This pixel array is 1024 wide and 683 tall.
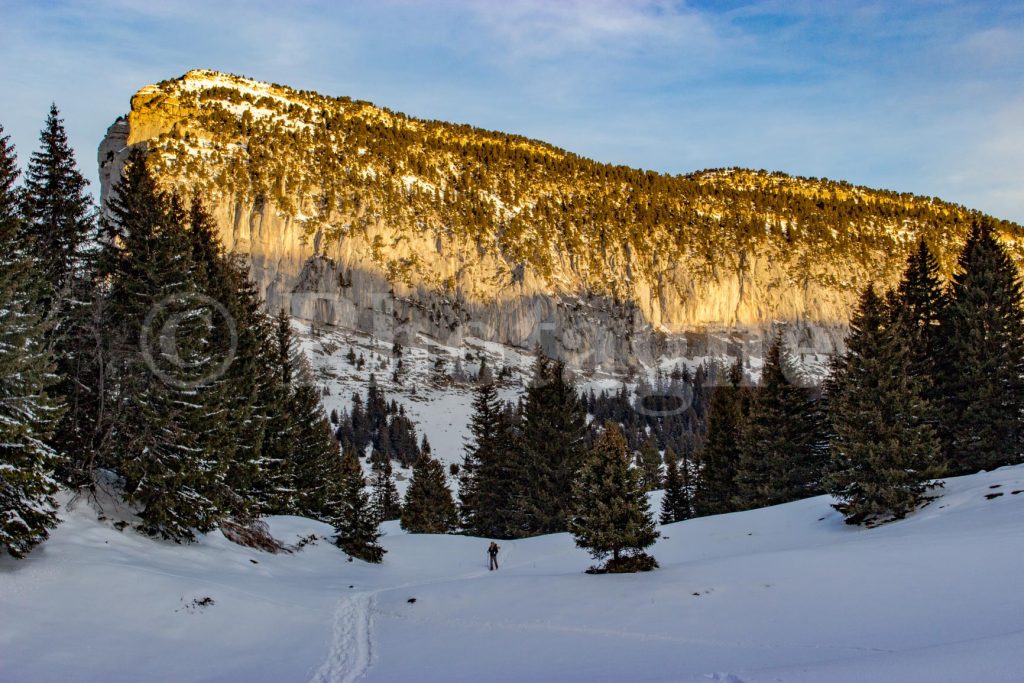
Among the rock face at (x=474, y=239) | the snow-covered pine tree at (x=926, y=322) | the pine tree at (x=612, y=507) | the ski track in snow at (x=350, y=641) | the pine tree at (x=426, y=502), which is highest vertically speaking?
the rock face at (x=474, y=239)

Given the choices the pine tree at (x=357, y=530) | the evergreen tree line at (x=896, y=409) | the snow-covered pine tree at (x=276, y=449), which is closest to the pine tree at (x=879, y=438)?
the evergreen tree line at (x=896, y=409)

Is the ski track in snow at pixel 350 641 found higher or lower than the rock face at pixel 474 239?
lower

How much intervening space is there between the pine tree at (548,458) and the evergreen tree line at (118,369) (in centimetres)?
1129

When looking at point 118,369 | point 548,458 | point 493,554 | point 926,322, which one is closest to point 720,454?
point 548,458

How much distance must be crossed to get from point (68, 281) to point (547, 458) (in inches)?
967

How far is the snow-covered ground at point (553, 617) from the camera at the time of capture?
26.3ft

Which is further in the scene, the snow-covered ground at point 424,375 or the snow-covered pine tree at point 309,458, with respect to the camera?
the snow-covered ground at point 424,375

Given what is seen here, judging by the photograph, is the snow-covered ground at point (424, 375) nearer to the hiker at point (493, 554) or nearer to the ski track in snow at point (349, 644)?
the hiker at point (493, 554)

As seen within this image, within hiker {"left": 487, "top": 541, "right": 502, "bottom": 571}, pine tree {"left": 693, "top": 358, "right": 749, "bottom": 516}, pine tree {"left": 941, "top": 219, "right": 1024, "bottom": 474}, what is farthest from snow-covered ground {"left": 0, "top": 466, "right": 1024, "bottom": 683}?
pine tree {"left": 693, "top": 358, "right": 749, "bottom": 516}

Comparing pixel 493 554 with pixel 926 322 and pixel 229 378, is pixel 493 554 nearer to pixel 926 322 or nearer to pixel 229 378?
pixel 229 378

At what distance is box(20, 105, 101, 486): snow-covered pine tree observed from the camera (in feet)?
57.0

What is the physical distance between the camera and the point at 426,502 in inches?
1743

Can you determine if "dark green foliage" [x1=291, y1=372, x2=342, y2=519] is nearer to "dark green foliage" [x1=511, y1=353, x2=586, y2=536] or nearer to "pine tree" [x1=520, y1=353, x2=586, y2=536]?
"dark green foliage" [x1=511, y1=353, x2=586, y2=536]

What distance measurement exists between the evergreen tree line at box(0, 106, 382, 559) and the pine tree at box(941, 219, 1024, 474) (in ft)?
90.3
